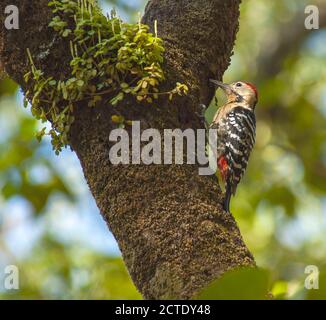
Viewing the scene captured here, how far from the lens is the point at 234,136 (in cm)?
532

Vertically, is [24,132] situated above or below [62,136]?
above

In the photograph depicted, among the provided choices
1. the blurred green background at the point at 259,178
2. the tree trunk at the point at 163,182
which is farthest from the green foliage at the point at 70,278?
the tree trunk at the point at 163,182

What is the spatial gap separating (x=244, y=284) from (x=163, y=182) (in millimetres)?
1184

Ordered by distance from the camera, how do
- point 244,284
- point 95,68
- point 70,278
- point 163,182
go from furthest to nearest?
point 70,278 < point 95,68 < point 163,182 < point 244,284

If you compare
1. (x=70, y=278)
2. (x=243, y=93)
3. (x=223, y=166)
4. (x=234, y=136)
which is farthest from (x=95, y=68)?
(x=70, y=278)

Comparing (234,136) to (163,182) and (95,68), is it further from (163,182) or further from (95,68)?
(163,182)

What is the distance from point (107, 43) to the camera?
318 cm

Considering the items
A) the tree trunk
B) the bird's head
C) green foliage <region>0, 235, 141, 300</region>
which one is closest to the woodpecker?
the bird's head

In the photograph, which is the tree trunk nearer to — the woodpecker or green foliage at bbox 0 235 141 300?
the woodpecker

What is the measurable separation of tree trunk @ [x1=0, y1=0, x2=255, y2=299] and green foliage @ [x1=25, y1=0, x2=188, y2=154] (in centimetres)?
5

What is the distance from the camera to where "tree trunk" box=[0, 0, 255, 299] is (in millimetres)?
2613

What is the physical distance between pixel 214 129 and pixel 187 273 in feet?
9.31
